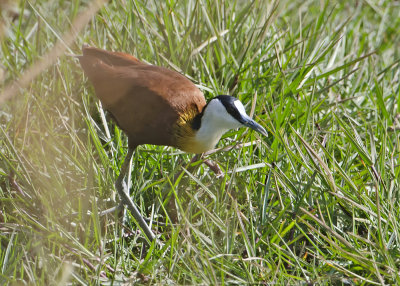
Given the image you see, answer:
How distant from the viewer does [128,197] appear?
6.69 ft

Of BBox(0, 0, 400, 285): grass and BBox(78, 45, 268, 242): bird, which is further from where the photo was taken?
BBox(78, 45, 268, 242): bird

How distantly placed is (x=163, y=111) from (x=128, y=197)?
1.13 feet

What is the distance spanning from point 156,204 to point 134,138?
0.83ft

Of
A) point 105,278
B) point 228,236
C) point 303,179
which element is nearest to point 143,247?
point 105,278

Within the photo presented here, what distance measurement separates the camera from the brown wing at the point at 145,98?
2148mm

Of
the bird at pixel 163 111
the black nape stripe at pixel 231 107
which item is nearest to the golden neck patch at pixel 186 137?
the bird at pixel 163 111

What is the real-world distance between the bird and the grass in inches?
3.6

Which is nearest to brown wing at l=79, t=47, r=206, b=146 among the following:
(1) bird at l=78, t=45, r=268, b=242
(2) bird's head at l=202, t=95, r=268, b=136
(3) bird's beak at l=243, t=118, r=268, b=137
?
(1) bird at l=78, t=45, r=268, b=242

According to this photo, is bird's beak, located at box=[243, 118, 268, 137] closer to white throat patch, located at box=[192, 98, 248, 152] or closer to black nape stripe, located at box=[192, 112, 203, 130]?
white throat patch, located at box=[192, 98, 248, 152]

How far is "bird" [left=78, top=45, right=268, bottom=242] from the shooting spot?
6.88 feet

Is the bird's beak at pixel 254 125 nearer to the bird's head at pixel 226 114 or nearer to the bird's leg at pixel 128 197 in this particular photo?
the bird's head at pixel 226 114

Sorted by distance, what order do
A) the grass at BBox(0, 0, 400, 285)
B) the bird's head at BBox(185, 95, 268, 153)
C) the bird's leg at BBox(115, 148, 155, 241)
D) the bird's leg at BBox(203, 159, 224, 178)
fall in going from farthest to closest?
the bird's leg at BBox(203, 159, 224, 178) → the bird's head at BBox(185, 95, 268, 153) → the bird's leg at BBox(115, 148, 155, 241) → the grass at BBox(0, 0, 400, 285)

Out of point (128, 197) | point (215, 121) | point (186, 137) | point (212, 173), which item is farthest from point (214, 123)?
point (128, 197)

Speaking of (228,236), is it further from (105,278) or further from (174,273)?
(105,278)
